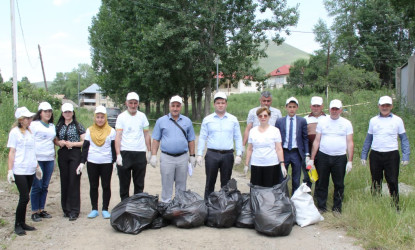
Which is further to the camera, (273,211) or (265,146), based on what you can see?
(265,146)

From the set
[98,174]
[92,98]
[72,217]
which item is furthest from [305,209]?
[92,98]

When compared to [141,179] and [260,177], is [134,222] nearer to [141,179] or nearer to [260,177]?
[141,179]

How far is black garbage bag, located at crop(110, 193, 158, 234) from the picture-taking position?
4.77m

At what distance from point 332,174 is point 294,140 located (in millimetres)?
754

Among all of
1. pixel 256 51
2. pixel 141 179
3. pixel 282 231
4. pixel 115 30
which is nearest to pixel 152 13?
pixel 256 51

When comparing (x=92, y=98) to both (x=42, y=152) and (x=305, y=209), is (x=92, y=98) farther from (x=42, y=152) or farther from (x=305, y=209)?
(x=305, y=209)

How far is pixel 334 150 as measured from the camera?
534 cm

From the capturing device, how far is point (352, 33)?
44.5 m

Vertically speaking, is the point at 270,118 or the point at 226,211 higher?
the point at 270,118

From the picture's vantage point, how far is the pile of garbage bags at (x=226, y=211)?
4711 millimetres

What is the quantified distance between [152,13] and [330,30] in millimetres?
32236

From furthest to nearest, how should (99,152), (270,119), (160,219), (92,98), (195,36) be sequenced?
1. (92,98)
2. (195,36)
3. (270,119)
4. (99,152)
5. (160,219)

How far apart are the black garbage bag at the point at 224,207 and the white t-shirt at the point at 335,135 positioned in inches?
59.6

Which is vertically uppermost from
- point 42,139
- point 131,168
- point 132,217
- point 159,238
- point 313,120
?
point 313,120
